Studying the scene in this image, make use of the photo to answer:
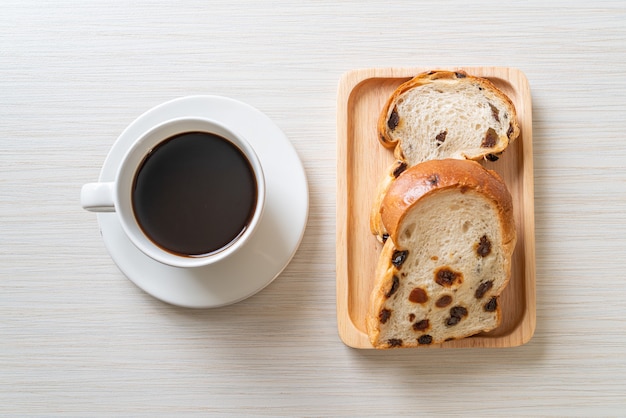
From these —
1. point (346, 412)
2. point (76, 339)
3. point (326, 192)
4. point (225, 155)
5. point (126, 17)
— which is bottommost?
point (346, 412)

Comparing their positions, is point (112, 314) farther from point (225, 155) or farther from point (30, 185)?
point (225, 155)

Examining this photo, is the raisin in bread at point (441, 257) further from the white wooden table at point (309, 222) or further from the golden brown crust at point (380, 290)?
the white wooden table at point (309, 222)

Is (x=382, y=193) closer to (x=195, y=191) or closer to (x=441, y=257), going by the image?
(x=441, y=257)

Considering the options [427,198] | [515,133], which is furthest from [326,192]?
[515,133]

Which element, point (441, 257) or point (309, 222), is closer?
point (441, 257)

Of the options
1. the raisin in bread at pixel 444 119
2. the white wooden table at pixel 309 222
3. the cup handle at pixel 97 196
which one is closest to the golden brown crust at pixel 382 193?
the raisin in bread at pixel 444 119

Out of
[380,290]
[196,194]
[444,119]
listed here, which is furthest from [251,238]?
[444,119]
